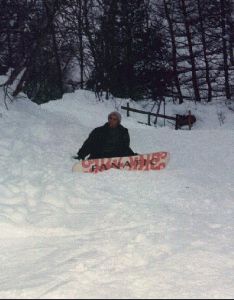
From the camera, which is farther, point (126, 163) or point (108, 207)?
point (126, 163)

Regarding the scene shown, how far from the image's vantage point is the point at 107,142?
916 cm

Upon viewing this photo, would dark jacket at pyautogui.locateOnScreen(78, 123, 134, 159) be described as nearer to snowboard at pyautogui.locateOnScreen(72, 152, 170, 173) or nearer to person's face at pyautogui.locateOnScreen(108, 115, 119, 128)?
person's face at pyautogui.locateOnScreen(108, 115, 119, 128)

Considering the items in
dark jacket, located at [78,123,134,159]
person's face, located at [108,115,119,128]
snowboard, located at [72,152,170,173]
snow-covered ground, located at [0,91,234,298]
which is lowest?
snow-covered ground, located at [0,91,234,298]

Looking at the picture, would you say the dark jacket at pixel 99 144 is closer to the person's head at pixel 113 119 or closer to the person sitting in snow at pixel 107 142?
the person sitting in snow at pixel 107 142

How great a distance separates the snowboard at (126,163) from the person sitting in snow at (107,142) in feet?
0.71

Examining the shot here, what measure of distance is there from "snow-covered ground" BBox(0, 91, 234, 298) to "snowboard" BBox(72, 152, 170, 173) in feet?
0.75

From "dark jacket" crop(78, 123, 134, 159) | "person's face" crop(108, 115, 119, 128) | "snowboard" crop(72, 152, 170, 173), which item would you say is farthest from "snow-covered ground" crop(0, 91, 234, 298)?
"person's face" crop(108, 115, 119, 128)

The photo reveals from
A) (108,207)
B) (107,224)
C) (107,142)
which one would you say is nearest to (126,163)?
(107,142)

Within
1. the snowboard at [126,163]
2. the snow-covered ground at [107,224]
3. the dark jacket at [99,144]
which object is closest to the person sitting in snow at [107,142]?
the dark jacket at [99,144]

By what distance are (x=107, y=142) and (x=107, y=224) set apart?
3.67 m

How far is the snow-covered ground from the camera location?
12.1 feet

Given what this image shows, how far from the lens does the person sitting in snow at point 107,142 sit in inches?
358

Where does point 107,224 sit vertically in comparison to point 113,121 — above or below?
below

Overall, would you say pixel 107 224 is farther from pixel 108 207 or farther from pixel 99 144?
pixel 99 144
